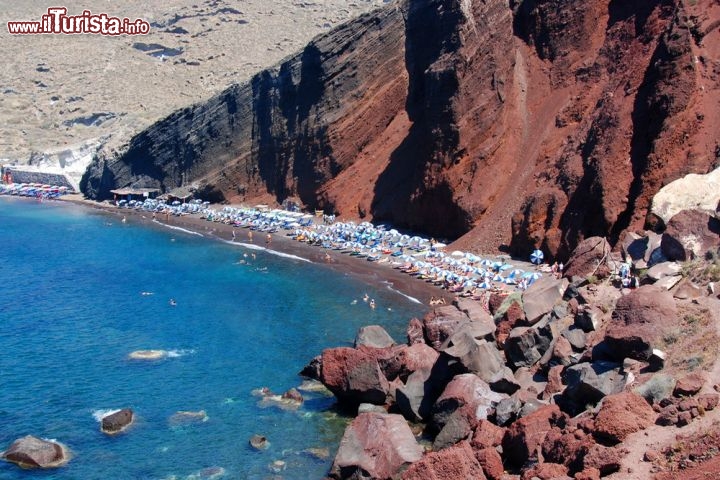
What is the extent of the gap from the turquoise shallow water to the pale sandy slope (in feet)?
212

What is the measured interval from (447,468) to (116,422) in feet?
53.7

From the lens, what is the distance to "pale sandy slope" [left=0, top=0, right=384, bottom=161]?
138000mm

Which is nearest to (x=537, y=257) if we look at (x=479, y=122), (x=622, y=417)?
(x=479, y=122)

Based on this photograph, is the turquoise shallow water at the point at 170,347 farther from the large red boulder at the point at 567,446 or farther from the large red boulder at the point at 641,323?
the large red boulder at the point at 641,323

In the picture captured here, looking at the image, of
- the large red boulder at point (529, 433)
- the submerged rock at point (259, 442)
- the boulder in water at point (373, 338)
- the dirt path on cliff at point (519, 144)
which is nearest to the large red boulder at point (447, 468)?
the large red boulder at point (529, 433)

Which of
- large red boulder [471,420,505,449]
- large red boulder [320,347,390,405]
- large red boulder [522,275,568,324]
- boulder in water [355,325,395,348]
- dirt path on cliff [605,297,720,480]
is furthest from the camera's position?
boulder in water [355,325,395,348]

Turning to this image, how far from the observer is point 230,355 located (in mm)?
41438

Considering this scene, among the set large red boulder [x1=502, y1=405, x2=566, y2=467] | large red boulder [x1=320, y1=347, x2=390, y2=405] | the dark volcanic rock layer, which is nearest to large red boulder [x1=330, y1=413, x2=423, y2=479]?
large red boulder [x1=502, y1=405, x2=566, y2=467]

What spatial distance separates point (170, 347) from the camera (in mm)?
43031

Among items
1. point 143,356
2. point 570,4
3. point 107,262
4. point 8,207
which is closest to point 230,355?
point 143,356

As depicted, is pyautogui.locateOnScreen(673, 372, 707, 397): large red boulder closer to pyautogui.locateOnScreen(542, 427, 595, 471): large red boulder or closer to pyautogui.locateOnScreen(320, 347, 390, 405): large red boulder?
pyautogui.locateOnScreen(542, 427, 595, 471): large red boulder

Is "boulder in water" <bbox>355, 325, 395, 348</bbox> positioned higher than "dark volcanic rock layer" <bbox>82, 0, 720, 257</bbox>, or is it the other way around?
"dark volcanic rock layer" <bbox>82, 0, 720, 257</bbox>

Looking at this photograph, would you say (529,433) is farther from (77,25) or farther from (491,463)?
(77,25)

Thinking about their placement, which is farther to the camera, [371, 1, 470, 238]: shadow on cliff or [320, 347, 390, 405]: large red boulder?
[371, 1, 470, 238]: shadow on cliff
